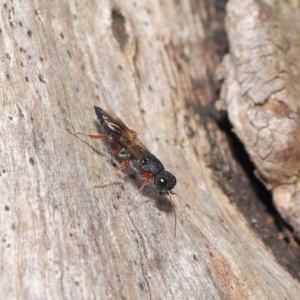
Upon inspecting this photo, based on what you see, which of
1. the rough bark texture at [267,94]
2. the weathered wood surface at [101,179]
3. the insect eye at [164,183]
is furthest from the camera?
the rough bark texture at [267,94]

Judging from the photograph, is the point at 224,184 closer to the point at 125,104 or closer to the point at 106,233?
the point at 125,104

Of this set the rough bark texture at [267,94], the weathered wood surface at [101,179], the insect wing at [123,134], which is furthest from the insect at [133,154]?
the rough bark texture at [267,94]

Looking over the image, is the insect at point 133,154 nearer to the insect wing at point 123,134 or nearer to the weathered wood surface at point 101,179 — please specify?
the insect wing at point 123,134

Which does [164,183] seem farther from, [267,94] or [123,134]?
[267,94]

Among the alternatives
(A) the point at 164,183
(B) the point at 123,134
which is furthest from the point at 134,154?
(A) the point at 164,183

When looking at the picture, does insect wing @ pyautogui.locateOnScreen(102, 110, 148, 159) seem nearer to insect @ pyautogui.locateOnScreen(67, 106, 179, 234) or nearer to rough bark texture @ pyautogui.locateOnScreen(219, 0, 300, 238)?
insect @ pyautogui.locateOnScreen(67, 106, 179, 234)

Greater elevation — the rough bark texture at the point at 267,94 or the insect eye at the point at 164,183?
the rough bark texture at the point at 267,94

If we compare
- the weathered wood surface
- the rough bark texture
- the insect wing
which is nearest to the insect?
the insect wing
